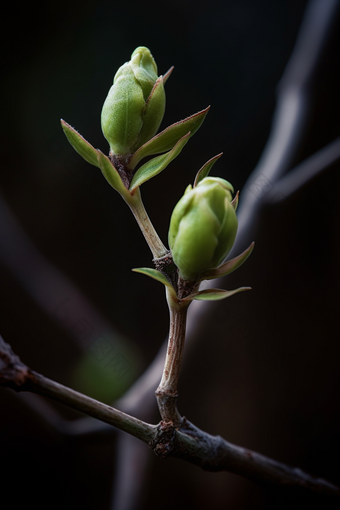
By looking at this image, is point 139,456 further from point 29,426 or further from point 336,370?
point 336,370

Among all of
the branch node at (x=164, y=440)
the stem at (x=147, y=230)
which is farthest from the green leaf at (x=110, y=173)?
the branch node at (x=164, y=440)

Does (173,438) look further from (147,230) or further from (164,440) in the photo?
(147,230)

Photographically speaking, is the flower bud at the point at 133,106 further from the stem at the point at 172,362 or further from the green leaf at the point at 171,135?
the stem at the point at 172,362

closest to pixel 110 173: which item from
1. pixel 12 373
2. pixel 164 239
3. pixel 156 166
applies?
pixel 156 166

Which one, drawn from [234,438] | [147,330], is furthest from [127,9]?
[234,438]

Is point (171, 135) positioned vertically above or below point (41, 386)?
above
